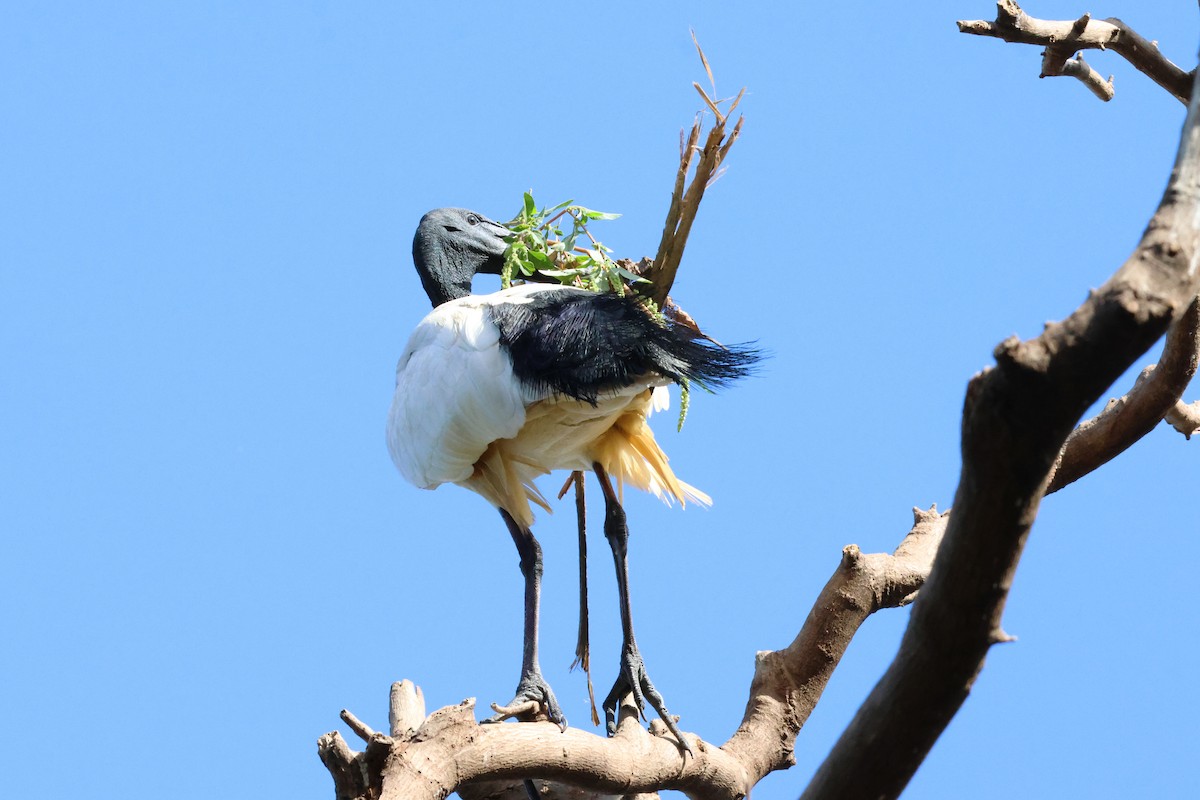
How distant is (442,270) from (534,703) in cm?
199

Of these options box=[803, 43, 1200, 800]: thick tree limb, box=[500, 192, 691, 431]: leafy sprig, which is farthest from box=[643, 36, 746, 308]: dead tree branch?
box=[803, 43, 1200, 800]: thick tree limb

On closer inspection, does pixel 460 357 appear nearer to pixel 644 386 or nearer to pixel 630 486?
pixel 644 386

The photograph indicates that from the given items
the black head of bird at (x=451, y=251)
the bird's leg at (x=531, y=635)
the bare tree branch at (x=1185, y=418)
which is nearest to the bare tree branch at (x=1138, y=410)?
the bare tree branch at (x=1185, y=418)

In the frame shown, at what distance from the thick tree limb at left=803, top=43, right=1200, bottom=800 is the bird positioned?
7.07 feet

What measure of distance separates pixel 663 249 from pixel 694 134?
449mm

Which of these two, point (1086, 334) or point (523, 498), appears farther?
point (523, 498)

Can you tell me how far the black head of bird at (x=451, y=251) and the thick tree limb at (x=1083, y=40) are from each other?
2285 millimetres

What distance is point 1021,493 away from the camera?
2.29 metres

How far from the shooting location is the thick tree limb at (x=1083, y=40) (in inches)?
183

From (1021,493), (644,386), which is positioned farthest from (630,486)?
(1021,493)

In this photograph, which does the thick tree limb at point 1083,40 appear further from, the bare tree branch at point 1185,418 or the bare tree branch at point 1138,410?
the bare tree branch at point 1185,418

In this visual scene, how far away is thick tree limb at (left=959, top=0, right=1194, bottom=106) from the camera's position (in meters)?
4.65

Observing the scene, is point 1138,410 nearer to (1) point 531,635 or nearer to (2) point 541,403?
(2) point 541,403

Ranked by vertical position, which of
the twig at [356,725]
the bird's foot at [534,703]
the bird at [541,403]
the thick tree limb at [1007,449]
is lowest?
the thick tree limb at [1007,449]
